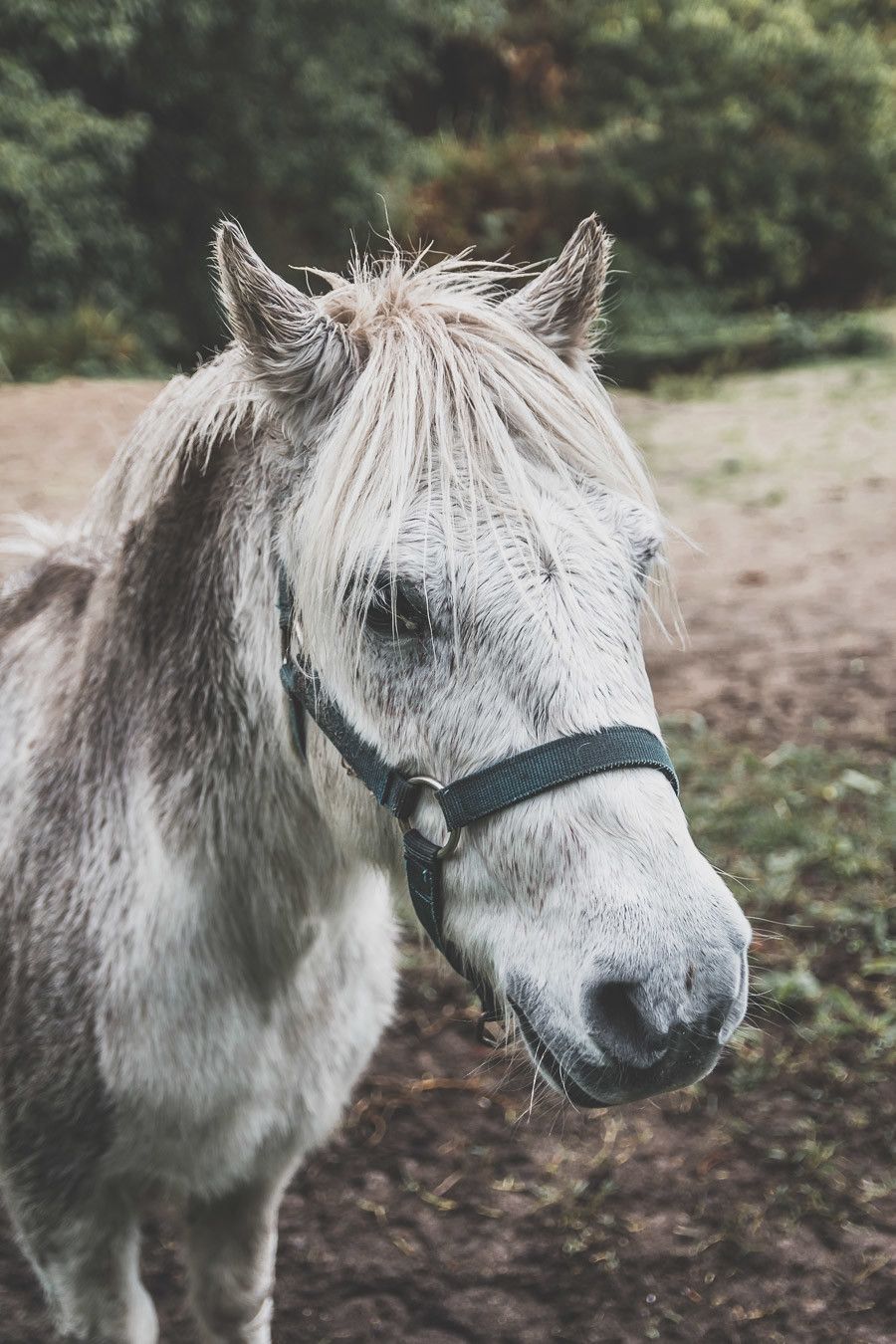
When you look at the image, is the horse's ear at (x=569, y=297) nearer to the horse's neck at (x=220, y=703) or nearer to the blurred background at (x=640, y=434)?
the blurred background at (x=640, y=434)

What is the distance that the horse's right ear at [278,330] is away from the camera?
1515mm

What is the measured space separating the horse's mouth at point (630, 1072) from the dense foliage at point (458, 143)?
9.98 metres

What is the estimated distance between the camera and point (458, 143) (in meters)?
15.4

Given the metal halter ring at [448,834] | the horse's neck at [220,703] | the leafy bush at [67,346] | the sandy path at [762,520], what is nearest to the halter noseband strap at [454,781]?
the metal halter ring at [448,834]

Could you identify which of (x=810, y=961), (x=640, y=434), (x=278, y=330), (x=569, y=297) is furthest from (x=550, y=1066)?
(x=640, y=434)

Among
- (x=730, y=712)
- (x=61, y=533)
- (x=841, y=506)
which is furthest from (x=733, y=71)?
(x=61, y=533)

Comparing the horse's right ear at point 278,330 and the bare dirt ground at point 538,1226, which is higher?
the horse's right ear at point 278,330

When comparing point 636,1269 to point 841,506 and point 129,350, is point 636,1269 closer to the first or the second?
point 841,506

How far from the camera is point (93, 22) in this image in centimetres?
951

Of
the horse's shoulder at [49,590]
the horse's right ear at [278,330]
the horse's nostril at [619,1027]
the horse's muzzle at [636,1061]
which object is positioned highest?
the horse's right ear at [278,330]

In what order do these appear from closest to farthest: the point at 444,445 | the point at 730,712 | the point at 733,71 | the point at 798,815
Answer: the point at 444,445 → the point at 798,815 → the point at 730,712 → the point at 733,71

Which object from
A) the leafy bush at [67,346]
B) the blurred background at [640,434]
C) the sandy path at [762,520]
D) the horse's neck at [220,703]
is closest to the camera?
the horse's neck at [220,703]

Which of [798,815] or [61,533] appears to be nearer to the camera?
[61,533]

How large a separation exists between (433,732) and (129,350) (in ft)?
31.8
